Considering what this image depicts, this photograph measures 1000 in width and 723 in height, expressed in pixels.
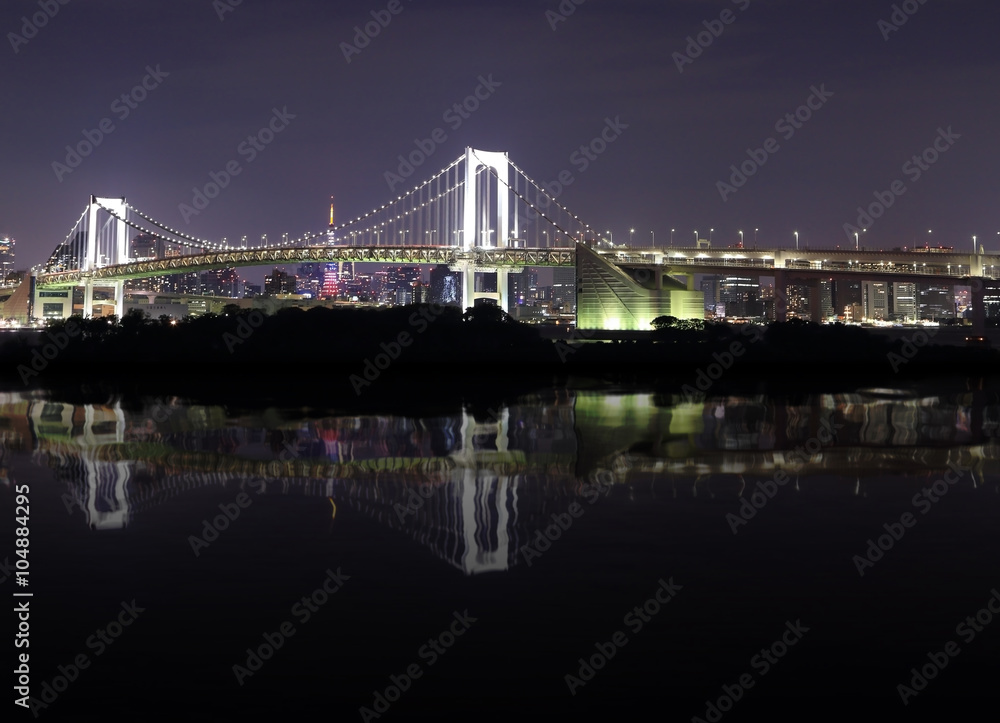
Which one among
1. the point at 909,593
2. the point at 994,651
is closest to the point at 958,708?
the point at 994,651

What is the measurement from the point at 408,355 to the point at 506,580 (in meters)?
25.4

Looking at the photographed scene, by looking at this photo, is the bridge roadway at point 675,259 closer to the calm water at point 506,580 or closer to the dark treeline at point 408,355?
the dark treeline at point 408,355

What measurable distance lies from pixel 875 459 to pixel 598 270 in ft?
131

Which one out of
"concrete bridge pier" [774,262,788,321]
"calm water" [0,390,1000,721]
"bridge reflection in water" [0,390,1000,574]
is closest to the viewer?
"calm water" [0,390,1000,721]

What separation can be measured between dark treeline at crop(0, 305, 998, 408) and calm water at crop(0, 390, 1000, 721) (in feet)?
36.5

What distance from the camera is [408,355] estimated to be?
31203mm

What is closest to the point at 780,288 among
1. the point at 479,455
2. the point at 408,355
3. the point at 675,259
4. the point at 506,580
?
the point at 675,259

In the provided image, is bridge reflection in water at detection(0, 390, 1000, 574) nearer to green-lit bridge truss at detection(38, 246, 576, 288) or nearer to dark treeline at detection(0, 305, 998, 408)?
dark treeline at detection(0, 305, 998, 408)

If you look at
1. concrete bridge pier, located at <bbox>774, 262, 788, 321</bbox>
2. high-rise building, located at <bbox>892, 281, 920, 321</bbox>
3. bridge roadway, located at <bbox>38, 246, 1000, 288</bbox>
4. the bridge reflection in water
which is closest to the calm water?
the bridge reflection in water

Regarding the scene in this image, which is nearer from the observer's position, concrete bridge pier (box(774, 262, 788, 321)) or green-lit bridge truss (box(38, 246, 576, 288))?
concrete bridge pier (box(774, 262, 788, 321))

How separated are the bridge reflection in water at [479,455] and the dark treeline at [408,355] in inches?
246

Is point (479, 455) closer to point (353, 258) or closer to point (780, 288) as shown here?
point (780, 288)

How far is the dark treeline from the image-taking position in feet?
82.1

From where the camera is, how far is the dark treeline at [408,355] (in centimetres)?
2503
